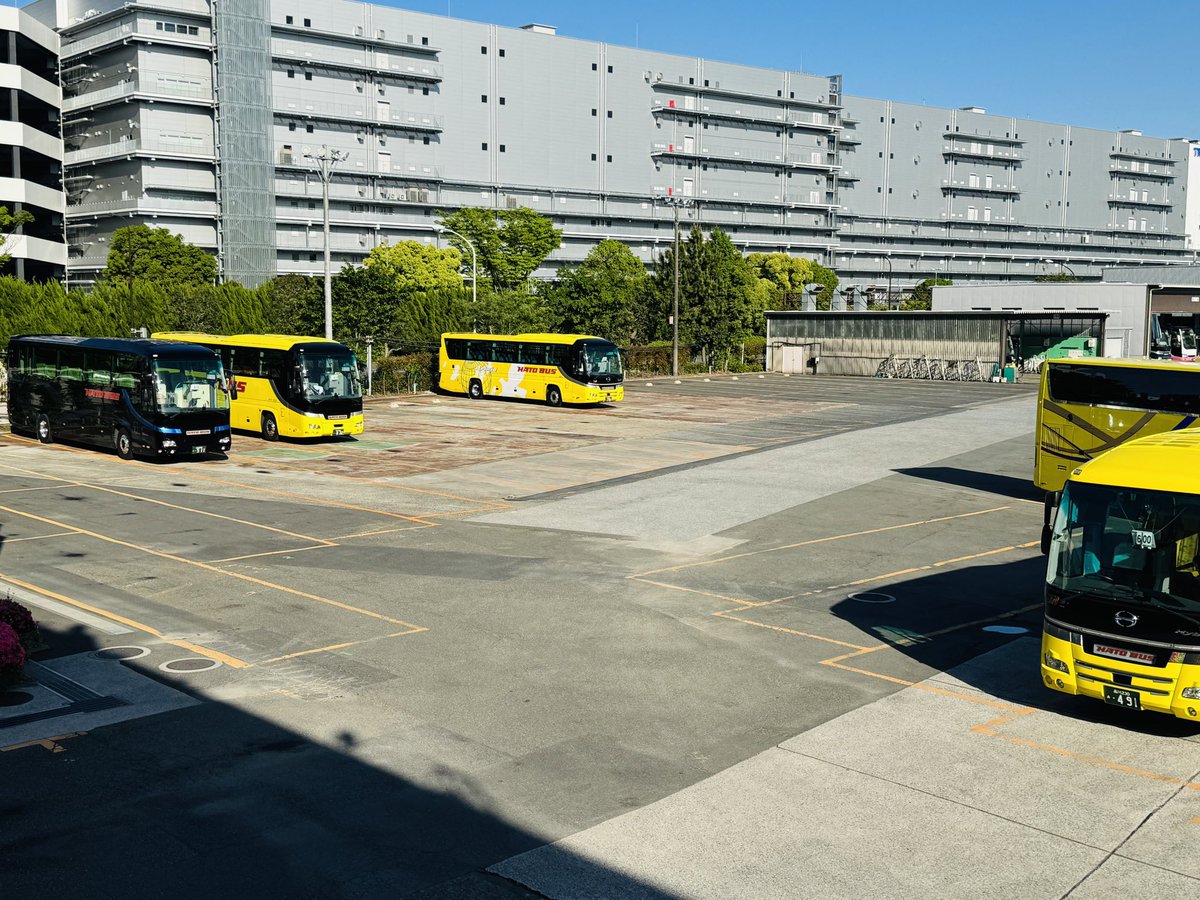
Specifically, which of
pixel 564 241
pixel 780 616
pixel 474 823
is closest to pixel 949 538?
pixel 780 616

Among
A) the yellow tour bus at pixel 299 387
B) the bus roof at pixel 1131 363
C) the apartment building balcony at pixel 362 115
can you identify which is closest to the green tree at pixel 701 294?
the yellow tour bus at pixel 299 387

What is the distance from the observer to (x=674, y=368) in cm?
8125

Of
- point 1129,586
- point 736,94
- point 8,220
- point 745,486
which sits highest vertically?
point 736,94

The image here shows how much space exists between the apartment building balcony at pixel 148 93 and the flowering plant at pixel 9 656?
104 m

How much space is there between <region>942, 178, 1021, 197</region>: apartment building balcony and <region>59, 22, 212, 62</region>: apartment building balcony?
12336cm

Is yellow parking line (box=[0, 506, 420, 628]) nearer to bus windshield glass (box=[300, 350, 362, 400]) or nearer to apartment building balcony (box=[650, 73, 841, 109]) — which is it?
bus windshield glass (box=[300, 350, 362, 400])

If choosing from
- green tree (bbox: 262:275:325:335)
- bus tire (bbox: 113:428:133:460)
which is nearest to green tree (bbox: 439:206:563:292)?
green tree (bbox: 262:275:325:335)

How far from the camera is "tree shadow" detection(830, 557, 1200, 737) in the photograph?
560 inches

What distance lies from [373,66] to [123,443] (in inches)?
3791

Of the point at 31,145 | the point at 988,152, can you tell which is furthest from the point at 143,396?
the point at 988,152

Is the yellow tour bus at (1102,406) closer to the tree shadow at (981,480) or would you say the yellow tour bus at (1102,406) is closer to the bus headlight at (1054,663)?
the tree shadow at (981,480)

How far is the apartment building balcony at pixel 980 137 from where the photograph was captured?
7279 inches

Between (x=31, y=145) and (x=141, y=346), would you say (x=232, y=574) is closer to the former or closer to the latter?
(x=141, y=346)

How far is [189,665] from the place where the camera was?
15.6m
